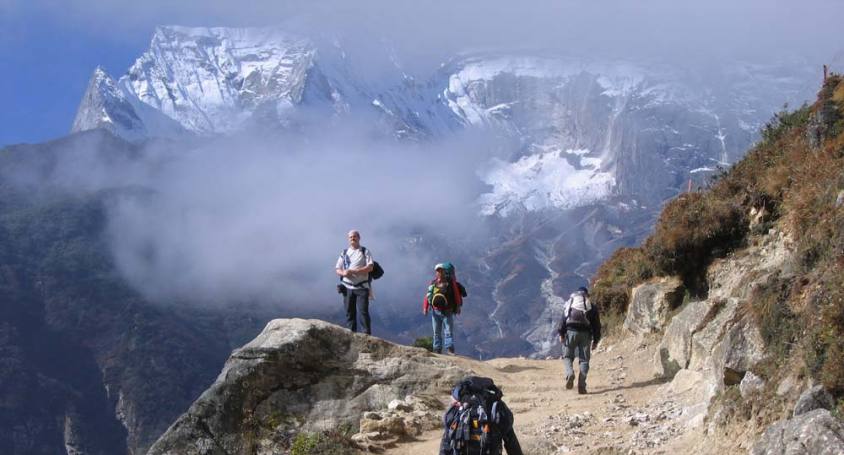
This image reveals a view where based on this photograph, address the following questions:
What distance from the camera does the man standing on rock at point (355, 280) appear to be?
54.0ft

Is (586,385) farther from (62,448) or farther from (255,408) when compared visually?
(62,448)

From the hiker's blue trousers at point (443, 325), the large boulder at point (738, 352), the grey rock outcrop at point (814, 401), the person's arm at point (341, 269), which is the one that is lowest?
the grey rock outcrop at point (814, 401)

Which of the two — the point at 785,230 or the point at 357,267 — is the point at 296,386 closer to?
the point at 357,267

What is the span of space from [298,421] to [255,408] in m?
0.74

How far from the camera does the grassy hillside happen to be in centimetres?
878

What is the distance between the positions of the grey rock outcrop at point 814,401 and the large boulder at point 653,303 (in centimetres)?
947

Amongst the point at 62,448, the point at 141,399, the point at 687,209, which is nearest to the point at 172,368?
the point at 141,399

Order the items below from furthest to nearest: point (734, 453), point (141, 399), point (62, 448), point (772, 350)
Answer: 1. point (141, 399)
2. point (62, 448)
3. point (772, 350)
4. point (734, 453)

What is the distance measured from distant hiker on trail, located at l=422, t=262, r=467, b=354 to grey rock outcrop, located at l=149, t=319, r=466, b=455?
1.26 metres

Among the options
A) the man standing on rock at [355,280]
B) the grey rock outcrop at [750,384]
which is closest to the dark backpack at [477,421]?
the grey rock outcrop at [750,384]

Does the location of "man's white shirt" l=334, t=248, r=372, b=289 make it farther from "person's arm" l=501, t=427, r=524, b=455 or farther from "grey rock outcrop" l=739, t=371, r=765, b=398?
"grey rock outcrop" l=739, t=371, r=765, b=398

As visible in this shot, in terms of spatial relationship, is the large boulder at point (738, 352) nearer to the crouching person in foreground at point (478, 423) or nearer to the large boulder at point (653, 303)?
the crouching person in foreground at point (478, 423)

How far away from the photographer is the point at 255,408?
14.0m

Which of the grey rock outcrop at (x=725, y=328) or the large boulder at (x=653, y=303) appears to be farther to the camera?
the large boulder at (x=653, y=303)
